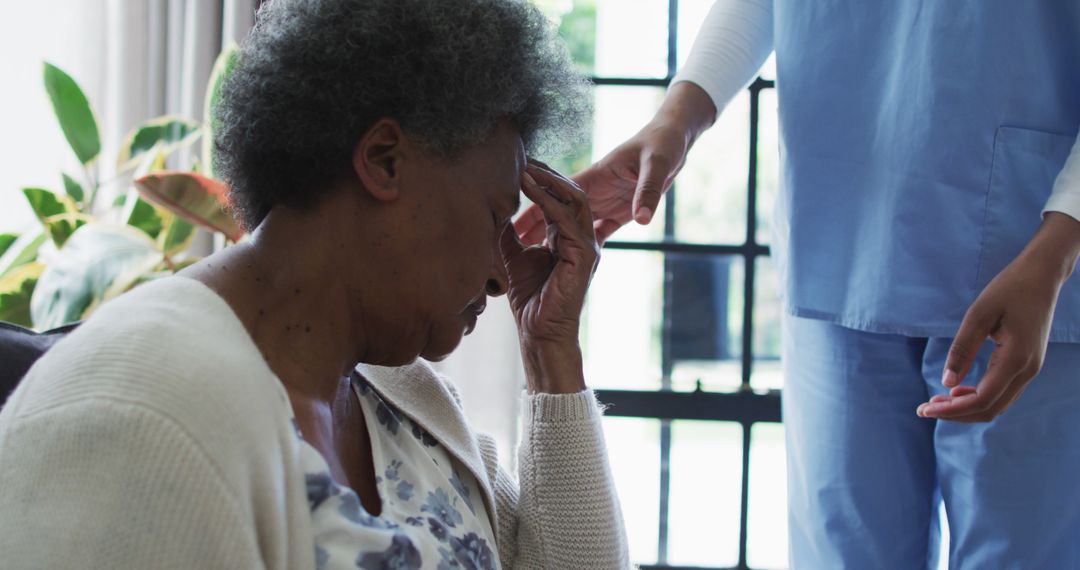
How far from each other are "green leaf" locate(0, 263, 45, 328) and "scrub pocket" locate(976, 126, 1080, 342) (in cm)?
154

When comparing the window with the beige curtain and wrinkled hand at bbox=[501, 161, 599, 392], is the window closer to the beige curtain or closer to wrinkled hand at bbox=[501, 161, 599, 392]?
the beige curtain

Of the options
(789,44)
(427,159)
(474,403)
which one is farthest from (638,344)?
(427,159)

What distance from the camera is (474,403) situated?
2135 millimetres

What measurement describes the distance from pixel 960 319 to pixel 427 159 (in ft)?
2.44

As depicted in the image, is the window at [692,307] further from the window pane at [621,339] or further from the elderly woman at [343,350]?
the elderly woman at [343,350]

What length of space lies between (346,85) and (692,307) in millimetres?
1566

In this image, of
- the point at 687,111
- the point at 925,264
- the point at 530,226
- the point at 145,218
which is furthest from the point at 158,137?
the point at 925,264

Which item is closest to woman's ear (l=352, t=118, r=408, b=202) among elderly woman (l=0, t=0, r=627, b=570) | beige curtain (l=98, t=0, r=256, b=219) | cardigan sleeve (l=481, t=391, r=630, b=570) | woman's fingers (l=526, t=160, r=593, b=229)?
elderly woman (l=0, t=0, r=627, b=570)

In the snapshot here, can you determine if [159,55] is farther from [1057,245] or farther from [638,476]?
[1057,245]

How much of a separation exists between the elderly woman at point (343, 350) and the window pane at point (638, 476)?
1131 mm

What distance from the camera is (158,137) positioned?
6.48 ft

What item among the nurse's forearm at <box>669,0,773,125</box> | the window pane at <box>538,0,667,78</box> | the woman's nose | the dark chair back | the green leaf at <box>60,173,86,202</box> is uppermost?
the window pane at <box>538,0,667,78</box>

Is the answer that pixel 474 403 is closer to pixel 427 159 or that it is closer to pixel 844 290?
pixel 844 290

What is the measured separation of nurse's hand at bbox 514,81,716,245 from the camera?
1.37 m
